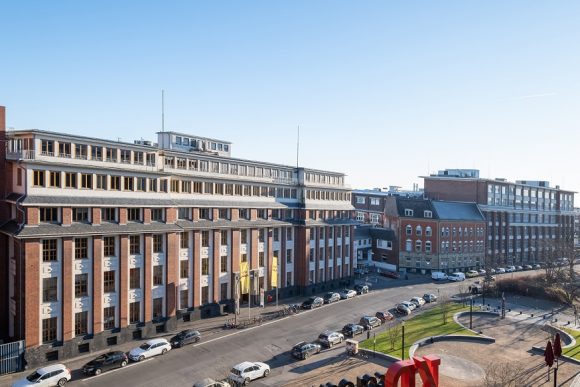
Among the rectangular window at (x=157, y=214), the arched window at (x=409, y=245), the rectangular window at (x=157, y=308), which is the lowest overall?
the rectangular window at (x=157, y=308)

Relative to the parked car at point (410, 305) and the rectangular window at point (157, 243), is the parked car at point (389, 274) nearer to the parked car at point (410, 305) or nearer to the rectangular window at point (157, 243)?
the parked car at point (410, 305)

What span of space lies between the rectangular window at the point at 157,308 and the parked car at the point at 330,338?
1990 centimetres

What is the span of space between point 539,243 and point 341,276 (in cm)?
7683

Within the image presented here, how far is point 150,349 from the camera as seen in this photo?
47469 millimetres

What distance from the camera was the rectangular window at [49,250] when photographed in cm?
4509

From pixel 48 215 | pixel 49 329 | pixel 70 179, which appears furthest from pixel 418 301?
pixel 48 215

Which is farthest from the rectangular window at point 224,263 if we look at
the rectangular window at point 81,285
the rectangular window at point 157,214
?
the rectangular window at point 81,285

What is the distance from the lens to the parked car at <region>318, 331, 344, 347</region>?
52.2 meters

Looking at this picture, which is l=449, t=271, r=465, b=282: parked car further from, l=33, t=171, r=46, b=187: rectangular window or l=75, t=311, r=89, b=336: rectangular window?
l=33, t=171, r=46, b=187: rectangular window

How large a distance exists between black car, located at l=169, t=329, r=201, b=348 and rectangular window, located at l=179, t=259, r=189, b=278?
8.53 m

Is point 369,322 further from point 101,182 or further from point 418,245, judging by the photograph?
point 418,245

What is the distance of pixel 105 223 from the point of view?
5006cm

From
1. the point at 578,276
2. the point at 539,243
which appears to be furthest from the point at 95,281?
the point at 539,243

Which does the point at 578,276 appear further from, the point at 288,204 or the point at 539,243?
the point at 288,204
